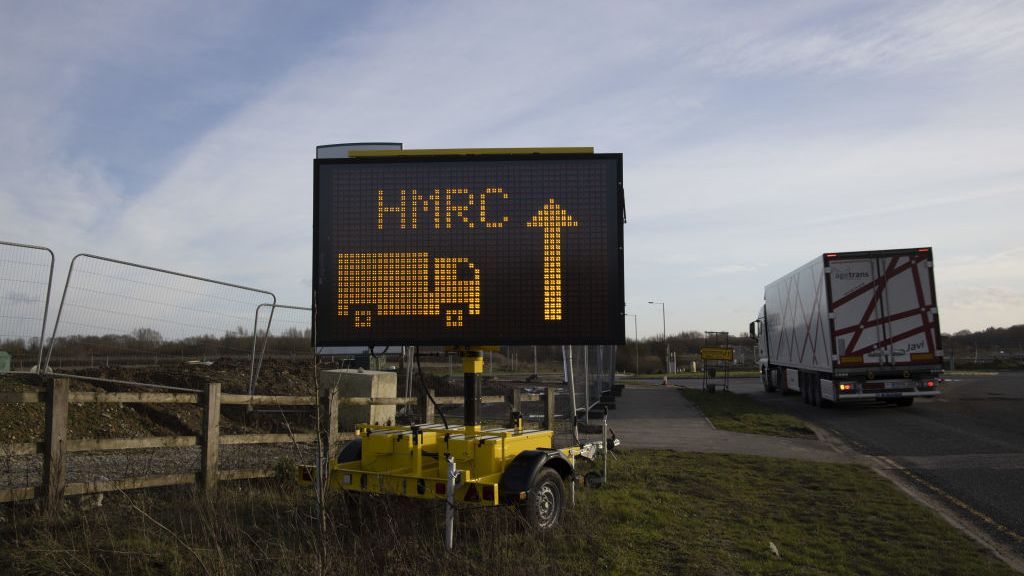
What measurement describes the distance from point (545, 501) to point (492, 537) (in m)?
0.67

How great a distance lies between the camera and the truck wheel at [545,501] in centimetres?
560

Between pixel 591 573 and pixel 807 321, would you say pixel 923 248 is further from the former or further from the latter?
pixel 591 573

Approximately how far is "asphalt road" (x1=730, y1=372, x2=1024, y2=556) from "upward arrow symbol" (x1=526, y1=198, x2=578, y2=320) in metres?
4.15

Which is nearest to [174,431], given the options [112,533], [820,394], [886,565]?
[112,533]

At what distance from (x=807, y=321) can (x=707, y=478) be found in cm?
1364

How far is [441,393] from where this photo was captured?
20062mm

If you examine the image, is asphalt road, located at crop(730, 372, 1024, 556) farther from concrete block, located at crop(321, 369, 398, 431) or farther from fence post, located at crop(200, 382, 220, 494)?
concrete block, located at crop(321, 369, 398, 431)

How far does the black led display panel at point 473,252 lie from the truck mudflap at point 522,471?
914mm

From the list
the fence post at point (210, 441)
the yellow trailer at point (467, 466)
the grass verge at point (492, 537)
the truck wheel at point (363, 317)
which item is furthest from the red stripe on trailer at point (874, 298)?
the fence post at point (210, 441)

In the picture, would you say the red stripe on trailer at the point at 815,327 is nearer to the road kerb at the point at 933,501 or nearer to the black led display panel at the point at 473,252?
the road kerb at the point at 933,501

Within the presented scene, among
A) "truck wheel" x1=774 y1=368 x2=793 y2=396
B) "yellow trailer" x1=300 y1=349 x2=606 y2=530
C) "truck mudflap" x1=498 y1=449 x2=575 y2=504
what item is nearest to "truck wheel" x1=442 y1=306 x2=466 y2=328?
"yellow trailer" x1=300 y1=349 x2=606 y2=530

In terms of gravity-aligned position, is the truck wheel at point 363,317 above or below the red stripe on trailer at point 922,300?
below

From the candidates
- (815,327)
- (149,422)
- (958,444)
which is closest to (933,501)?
(958,444)

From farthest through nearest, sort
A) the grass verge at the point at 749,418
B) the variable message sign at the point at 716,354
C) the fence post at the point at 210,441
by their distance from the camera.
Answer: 1. the variable message sign at the point at 716,354
2. the grass verge at the point at 749,418
3. the fence post at the point at 210,441
